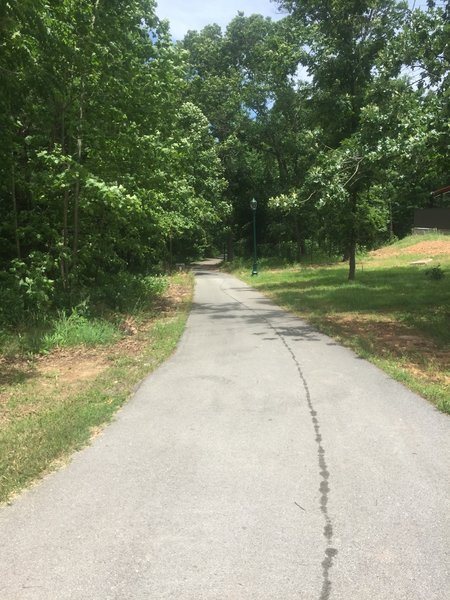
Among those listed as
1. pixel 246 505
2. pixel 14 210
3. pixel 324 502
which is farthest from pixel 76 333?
pixel 324 502

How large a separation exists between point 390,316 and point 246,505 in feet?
33.7

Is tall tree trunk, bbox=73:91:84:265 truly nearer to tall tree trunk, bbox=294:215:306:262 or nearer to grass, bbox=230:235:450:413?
grass, bbox=230:235:450:413

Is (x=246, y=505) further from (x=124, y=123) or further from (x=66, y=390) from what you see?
(x=124, y=123)

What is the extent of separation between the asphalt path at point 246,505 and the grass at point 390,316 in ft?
4.37

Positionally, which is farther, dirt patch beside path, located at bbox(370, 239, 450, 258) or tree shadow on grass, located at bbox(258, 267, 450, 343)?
dirt patch beside path, located at bbox(370, 239, 450, 258)

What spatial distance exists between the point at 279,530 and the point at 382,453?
1.63 metres

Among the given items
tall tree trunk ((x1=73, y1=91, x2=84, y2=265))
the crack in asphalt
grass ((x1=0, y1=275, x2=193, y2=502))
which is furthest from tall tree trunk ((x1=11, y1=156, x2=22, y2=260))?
the crack in asphalt

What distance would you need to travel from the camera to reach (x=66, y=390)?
6980 mm

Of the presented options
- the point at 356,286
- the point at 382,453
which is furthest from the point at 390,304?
the point at 382,453

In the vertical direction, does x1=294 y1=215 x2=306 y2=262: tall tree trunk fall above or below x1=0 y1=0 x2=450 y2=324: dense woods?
below

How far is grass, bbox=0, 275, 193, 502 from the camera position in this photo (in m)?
4.61

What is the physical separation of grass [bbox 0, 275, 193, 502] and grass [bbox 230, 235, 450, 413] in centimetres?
360

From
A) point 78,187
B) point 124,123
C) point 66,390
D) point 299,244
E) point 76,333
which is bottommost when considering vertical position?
point 66,390

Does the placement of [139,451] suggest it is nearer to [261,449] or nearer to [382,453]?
[261,449]
